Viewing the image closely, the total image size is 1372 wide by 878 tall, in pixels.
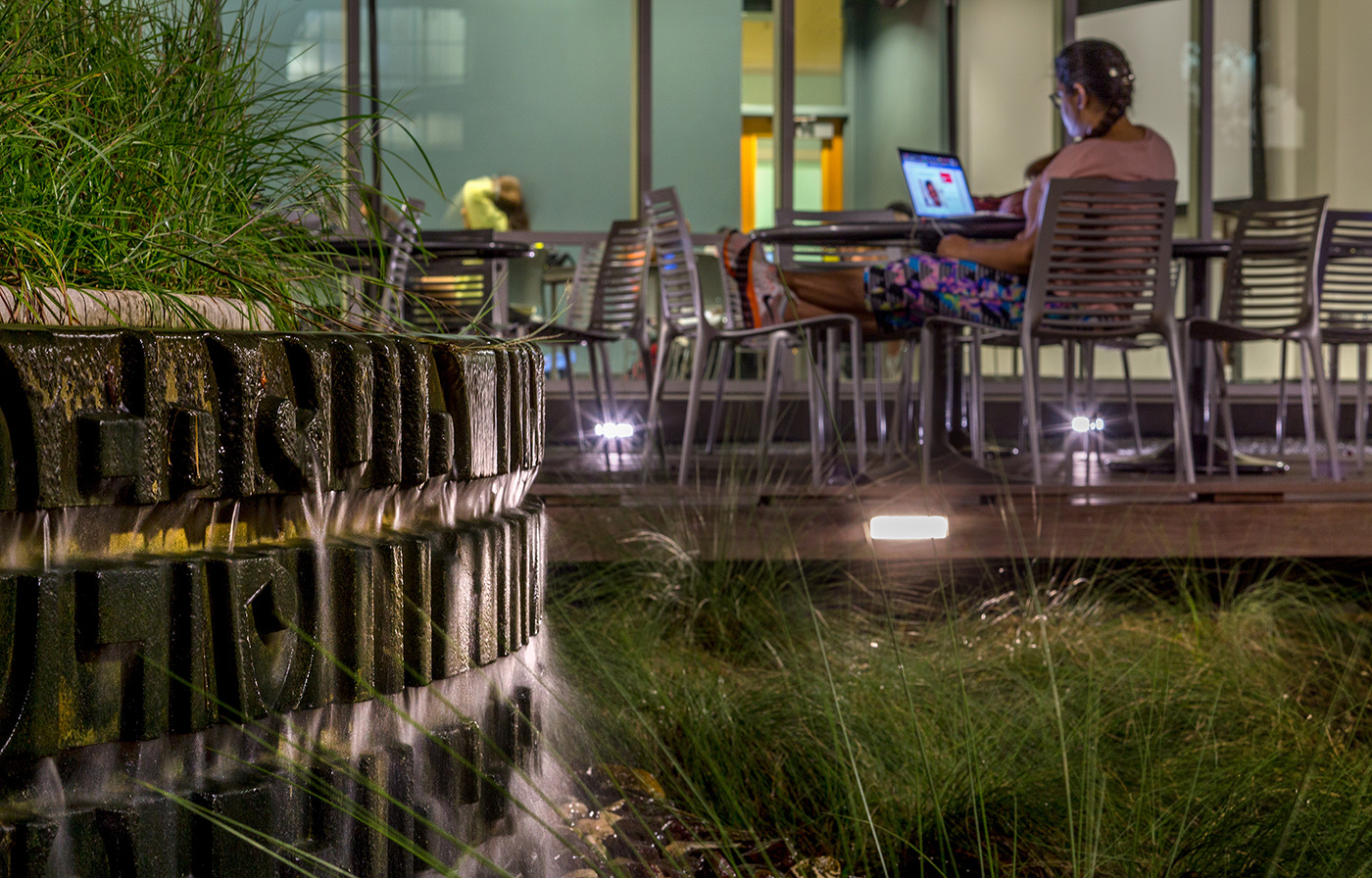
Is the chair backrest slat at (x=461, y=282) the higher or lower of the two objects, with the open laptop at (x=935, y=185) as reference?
lower

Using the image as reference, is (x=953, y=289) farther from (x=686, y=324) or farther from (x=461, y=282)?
(x=461, y=282)

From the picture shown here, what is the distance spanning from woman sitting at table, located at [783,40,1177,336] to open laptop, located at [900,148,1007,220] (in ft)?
1.21

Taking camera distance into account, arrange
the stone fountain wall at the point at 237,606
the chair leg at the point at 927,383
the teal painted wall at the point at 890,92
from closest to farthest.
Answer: the stone fountain wall at the point at 237,606 < the chair leg at the point at 927,383 < the teal painted wall at the point at 890,92

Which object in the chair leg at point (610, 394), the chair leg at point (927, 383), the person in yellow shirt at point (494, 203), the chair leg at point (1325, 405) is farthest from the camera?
the person in yellow shirt at point (494, 203)

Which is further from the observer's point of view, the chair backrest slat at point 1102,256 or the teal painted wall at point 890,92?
the teal painted wall at point 890,92

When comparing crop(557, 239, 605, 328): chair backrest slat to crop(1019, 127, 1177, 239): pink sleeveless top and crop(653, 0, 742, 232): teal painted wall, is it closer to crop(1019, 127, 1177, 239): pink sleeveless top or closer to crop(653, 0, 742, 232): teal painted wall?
crop(653, 0, 742, 232): teal painted wall

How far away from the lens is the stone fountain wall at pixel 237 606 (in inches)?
24.3

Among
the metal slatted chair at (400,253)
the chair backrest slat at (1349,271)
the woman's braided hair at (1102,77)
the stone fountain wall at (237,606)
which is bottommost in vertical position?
the stone fountain wall at (237,606)

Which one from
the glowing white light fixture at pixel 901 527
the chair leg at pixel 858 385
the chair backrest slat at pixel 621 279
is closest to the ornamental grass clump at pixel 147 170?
the glowing white light fixture at pixel 901 527

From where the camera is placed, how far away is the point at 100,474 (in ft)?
2.05

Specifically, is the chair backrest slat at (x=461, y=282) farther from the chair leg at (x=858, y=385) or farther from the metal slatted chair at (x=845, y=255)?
the chair leg at (x=858, y=385)

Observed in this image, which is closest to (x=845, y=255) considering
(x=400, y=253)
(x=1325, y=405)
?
(x=1325, y=405)

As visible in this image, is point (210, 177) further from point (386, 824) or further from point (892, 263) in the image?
point (892, 263)

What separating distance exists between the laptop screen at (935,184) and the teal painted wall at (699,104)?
12.3ft
